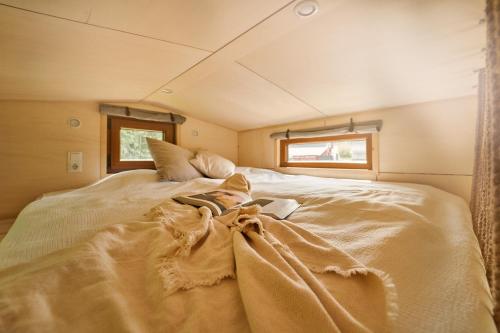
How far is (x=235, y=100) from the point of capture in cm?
183

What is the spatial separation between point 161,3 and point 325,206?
41.9 inches

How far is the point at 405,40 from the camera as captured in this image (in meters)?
0.90

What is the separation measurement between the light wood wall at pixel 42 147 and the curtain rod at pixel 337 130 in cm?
198

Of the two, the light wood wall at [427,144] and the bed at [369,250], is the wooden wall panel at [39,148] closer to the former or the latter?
the bed at [369,250]

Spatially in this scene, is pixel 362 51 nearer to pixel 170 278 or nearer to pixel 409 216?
pixel 409 216

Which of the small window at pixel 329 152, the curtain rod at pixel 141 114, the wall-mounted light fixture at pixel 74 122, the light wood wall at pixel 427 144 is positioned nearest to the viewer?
the light wood wall at pixel 427 144

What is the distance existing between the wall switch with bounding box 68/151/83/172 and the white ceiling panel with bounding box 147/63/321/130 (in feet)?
2.66

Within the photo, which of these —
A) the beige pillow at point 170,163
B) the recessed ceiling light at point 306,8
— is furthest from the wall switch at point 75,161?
the recessed ceiling light at point 306,8

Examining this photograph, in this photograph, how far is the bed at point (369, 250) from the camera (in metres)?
0.29

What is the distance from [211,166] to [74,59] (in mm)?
1231

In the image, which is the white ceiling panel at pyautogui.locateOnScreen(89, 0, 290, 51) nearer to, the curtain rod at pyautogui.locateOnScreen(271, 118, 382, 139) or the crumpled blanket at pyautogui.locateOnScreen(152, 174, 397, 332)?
the crumpled blanket at pyautogui.locateOnScreen(152, 174, 397, 332)

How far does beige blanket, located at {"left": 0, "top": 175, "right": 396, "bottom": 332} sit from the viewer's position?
269 mm

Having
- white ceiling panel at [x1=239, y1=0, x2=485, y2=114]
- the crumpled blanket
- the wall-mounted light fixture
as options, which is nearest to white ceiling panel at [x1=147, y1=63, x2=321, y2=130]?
white ceiling panel at [x1=239, y1=0, x2=485, y2=114]

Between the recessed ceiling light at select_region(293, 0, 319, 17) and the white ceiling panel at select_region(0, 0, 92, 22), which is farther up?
the recessed ceiling light at select_region(293, 0, 319, 17)
